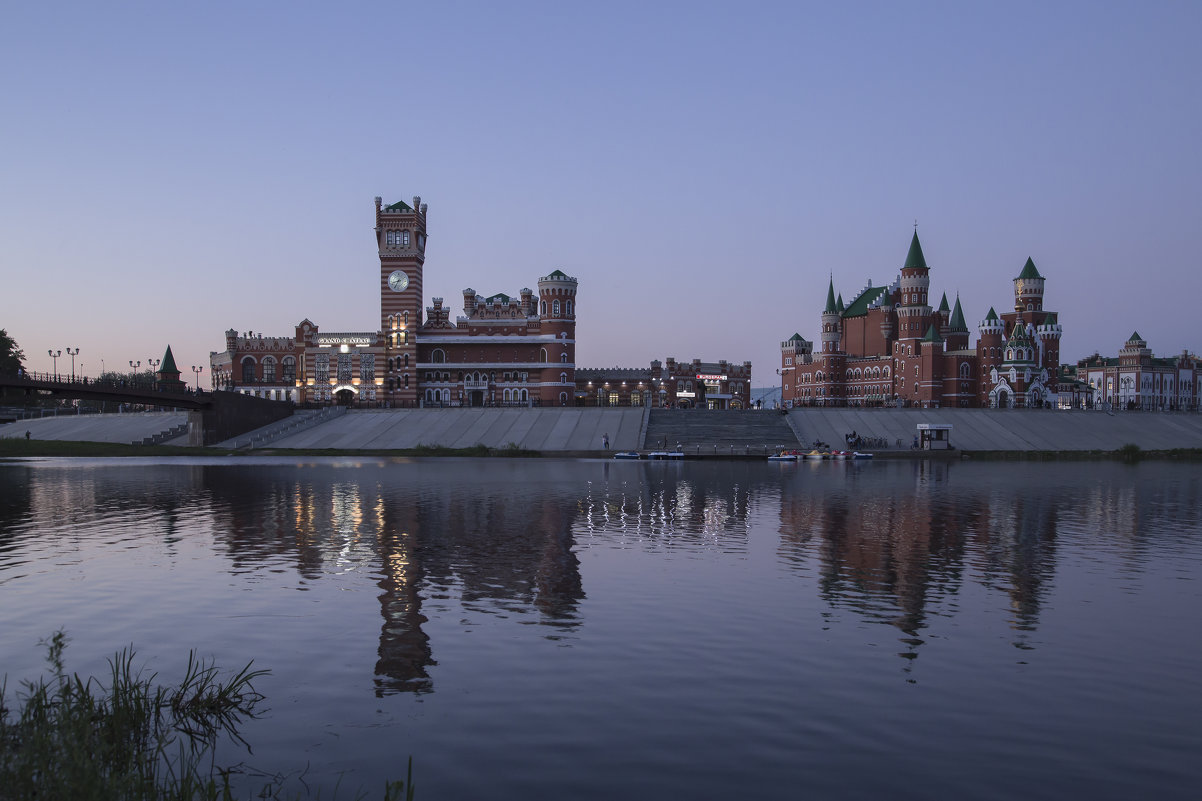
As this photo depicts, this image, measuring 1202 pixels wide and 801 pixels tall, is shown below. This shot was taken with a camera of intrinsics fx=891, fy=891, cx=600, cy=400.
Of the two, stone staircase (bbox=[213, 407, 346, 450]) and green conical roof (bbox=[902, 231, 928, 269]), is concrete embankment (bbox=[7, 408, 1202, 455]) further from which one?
green conical roof (bbox=[902, 231, 928, 269])

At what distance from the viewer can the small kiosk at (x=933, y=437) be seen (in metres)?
90.6

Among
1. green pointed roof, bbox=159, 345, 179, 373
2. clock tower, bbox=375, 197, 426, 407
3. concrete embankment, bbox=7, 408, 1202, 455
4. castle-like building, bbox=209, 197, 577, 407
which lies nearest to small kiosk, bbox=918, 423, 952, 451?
concrete embankment, bbox=7, 408, 1202, 455

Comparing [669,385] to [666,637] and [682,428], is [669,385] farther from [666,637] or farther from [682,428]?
[666,637]

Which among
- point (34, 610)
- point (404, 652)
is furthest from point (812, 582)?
point (34, 610)

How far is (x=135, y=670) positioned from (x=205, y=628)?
3.18m

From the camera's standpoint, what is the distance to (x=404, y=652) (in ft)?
55.0

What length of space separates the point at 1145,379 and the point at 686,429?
361 ft

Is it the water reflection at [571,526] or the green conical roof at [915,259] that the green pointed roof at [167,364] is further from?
the green conical roof at [915,259]

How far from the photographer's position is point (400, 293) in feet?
402

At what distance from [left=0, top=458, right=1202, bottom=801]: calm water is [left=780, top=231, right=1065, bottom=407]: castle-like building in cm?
9392

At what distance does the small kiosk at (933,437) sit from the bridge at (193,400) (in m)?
72.6

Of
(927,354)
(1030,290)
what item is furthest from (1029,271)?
(927,354)

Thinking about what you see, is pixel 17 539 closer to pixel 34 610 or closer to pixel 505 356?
pixel 34 610

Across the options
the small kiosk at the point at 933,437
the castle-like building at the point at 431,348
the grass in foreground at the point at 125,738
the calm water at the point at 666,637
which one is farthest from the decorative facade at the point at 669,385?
the grass in foreground at the point at 125,738
